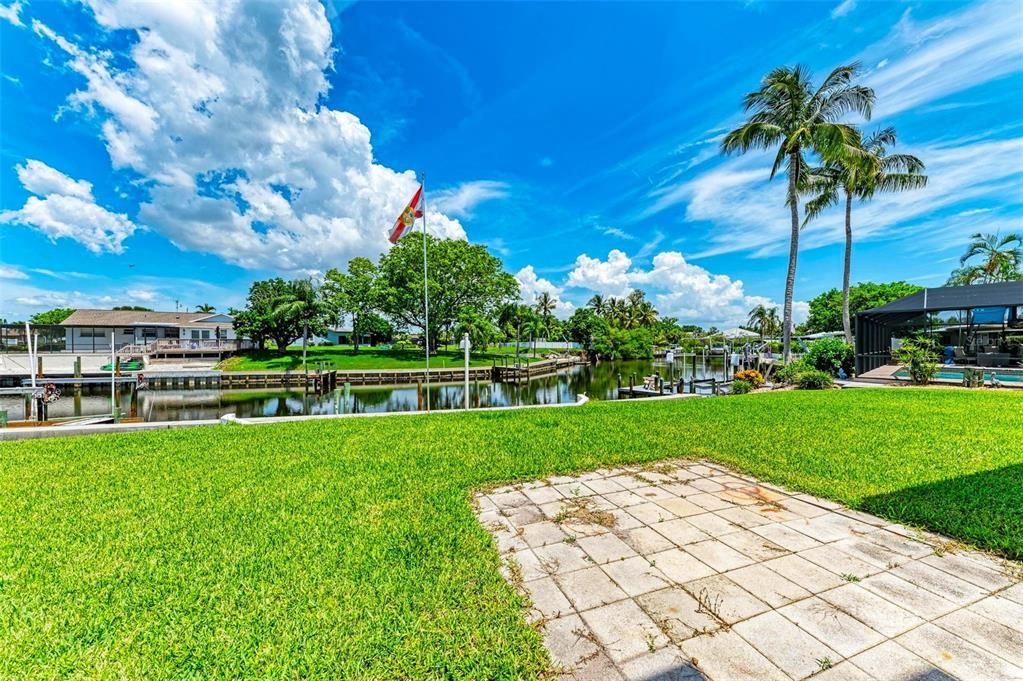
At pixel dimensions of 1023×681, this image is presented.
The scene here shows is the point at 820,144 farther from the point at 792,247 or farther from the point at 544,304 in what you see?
the point at 544,304

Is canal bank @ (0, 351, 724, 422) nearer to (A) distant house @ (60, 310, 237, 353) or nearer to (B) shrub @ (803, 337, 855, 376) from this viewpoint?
(B) shrub @ (803, 337, 855, 376)

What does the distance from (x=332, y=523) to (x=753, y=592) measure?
2822 mm

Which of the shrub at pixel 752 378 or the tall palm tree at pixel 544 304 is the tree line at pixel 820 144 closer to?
the shrub at pixel 752 378

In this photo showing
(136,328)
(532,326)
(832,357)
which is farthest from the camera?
(532,326)

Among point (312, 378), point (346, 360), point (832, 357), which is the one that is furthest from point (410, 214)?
point (346, 360)

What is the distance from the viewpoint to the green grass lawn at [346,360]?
92.9 ft

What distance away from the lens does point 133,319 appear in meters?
34.5

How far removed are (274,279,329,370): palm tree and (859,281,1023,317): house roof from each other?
31.9 m

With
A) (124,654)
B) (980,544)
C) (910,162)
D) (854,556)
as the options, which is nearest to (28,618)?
(124,654)

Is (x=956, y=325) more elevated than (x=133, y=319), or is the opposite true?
(x=133, y=319)

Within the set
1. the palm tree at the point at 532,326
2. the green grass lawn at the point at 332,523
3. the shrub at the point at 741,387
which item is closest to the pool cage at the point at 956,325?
the shrub at the point at 741,387

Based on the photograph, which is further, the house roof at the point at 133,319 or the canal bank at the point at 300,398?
the house roof at the point at 133,319

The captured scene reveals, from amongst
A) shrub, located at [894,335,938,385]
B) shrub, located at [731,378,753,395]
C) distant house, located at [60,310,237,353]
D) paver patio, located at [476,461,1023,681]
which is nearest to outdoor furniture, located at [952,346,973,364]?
shrub, located at [894,335,938,385]

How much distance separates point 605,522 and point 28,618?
132 inches
